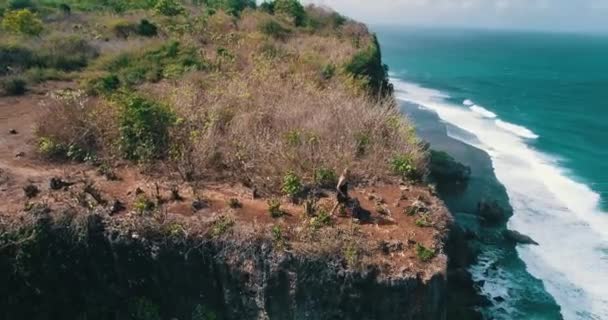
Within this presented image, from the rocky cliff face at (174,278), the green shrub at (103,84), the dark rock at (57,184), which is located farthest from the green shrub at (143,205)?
the green shrub at (103,84)

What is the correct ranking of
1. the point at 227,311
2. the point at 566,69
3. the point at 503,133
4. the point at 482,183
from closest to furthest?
1. the point at 227,311
2. the point at 482,183
3. the point at 503,133
4. the point at 566,69

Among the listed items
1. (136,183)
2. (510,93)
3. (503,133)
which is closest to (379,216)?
(136,183)

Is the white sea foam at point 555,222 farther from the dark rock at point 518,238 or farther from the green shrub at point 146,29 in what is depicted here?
the green shrub at point 146,29

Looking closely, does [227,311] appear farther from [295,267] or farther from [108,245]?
[108,245]

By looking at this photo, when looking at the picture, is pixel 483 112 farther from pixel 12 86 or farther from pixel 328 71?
pixel 12 86

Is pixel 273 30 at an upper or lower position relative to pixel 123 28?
upper

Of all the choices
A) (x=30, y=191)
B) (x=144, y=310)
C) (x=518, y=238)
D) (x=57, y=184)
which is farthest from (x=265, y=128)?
(x=518, y=238)
